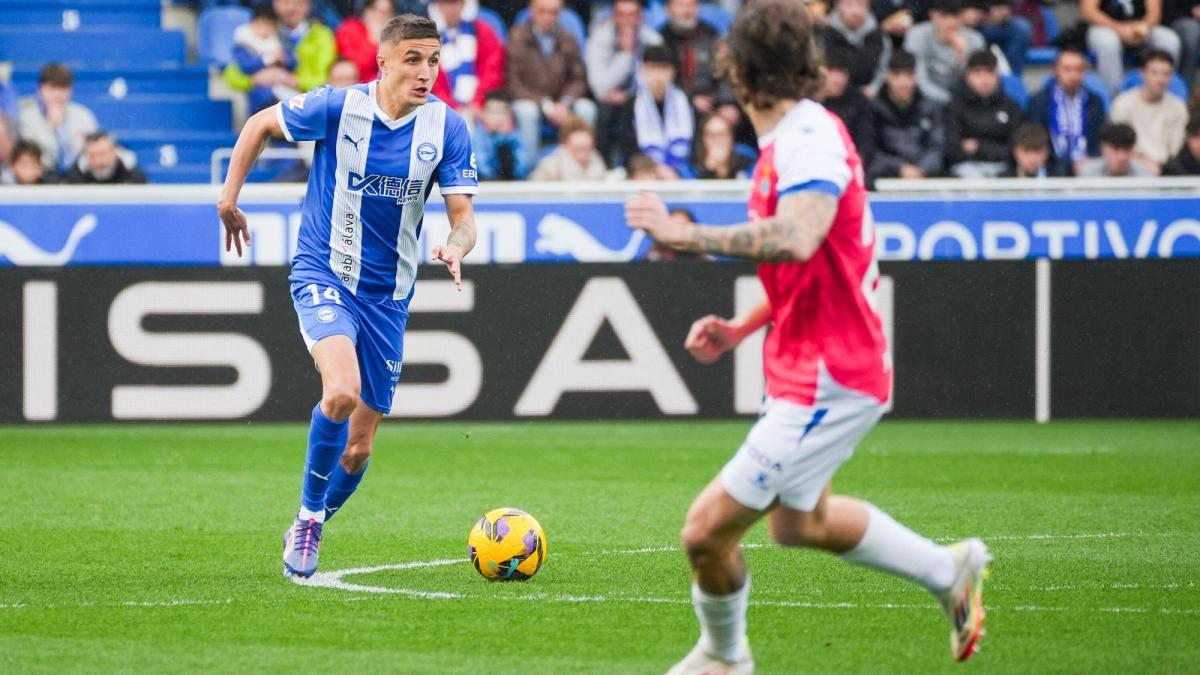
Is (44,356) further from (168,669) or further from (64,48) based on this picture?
(168,669)

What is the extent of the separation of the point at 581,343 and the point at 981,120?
4.92 m

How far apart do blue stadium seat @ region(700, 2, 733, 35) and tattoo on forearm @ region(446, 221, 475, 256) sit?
1088 cm

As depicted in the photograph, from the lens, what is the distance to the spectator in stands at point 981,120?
16.8m

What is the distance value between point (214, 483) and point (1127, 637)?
6.04 meters

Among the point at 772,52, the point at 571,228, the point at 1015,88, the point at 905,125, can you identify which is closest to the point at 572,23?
the point at 905,125

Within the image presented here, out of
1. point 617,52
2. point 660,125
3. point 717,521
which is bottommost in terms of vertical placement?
point 717,521

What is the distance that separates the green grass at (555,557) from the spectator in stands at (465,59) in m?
4.35

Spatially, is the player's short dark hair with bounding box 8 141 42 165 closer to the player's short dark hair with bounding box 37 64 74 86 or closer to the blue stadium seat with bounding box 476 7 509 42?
the player's short dark hair with bounding box 37 64 74 86

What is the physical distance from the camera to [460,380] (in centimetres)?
1413

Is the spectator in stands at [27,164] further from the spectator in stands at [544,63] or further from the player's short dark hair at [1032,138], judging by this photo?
the player's short dark hair at [1032,138]

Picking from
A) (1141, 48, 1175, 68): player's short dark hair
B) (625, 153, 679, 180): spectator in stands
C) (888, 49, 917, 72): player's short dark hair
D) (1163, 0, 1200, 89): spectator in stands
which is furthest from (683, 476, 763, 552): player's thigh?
(1163, 0, 1200, 89): spectator in stands

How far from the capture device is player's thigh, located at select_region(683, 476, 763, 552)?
5336 millimetres

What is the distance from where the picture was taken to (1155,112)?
1717cm

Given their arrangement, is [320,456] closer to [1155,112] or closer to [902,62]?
[902,62]
